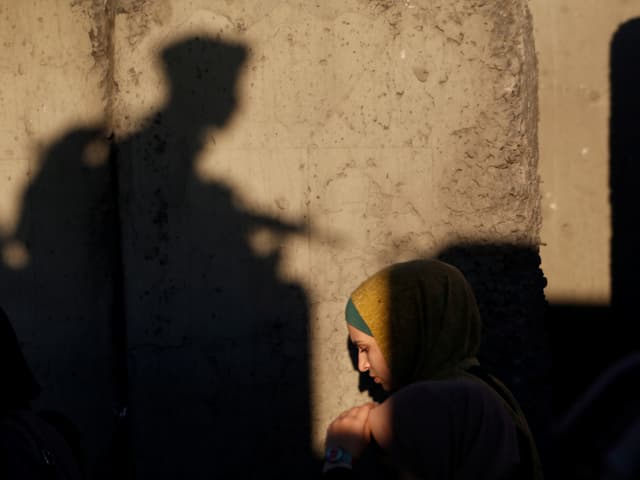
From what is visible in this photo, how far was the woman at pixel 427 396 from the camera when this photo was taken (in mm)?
1555

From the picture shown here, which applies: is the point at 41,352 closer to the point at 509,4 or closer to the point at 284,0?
the point at 284,0

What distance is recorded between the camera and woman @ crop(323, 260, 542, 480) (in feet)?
5.10

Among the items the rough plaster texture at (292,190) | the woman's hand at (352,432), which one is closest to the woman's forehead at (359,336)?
the woman's hand at (352,432)

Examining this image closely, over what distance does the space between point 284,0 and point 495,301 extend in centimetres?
121

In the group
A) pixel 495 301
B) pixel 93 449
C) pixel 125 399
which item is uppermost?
pixel 495 301

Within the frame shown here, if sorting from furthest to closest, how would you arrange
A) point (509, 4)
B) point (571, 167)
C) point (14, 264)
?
point (571, 167)
point (14, 264)
point (509, 4)

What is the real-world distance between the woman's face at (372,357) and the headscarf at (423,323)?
17mm

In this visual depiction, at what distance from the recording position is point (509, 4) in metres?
2.61

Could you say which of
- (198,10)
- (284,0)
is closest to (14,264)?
(198,10)

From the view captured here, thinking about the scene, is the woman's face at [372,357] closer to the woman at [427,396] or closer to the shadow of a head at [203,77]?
the woman at [427,396]

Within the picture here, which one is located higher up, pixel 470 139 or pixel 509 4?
pixel 509 4

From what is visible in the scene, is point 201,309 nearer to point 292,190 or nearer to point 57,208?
point 292,190

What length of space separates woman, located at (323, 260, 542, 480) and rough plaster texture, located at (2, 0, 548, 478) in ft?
2.47

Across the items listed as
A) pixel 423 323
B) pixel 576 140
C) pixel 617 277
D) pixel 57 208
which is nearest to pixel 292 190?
pixel 57 208
